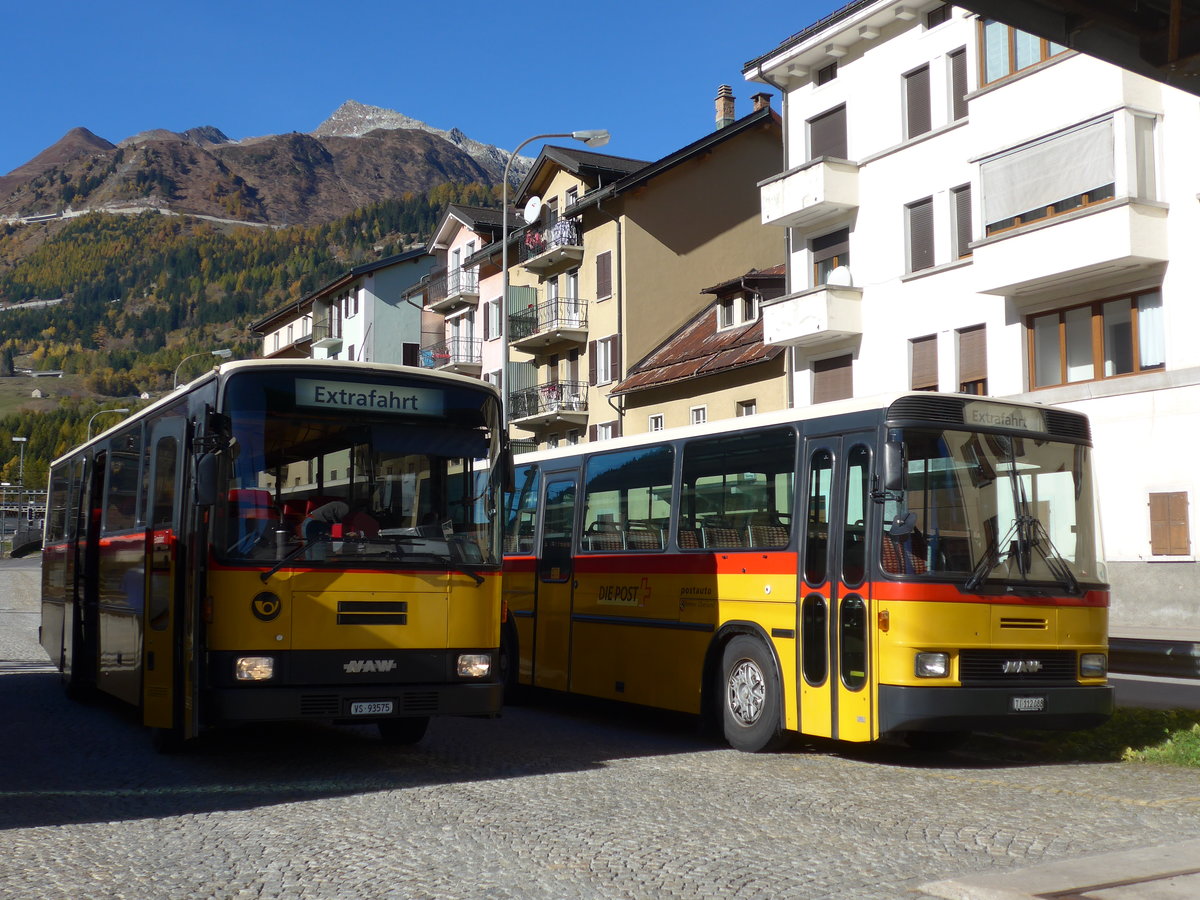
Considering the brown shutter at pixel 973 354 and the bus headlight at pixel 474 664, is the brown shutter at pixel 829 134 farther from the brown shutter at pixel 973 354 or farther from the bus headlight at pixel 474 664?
the bus headlight at pixel 474 664

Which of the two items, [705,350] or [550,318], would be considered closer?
[705,350]

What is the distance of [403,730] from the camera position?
38.5 ft

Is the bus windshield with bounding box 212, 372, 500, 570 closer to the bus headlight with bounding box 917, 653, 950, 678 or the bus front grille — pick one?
the bus headlight with bounding box 917, 653, 950, 678

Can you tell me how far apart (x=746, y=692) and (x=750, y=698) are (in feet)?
0.25

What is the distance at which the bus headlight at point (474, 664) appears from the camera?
33.4ft

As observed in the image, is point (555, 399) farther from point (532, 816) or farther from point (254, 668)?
point (532, 816)

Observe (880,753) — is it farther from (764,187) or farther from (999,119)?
(764,187)

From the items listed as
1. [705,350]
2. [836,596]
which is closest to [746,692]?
[836,596]

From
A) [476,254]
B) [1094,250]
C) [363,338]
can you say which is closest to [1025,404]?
[1094,250]

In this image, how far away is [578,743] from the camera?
1197 centimetres

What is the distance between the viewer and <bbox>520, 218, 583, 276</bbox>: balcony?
162ft

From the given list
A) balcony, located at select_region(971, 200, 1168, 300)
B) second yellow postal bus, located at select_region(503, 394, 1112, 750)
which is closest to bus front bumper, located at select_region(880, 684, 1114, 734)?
second yellow postal bus, located at select_region(503, 394, 1112, 750)

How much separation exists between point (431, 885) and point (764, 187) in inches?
1191

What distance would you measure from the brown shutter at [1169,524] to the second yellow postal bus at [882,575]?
15902mm
